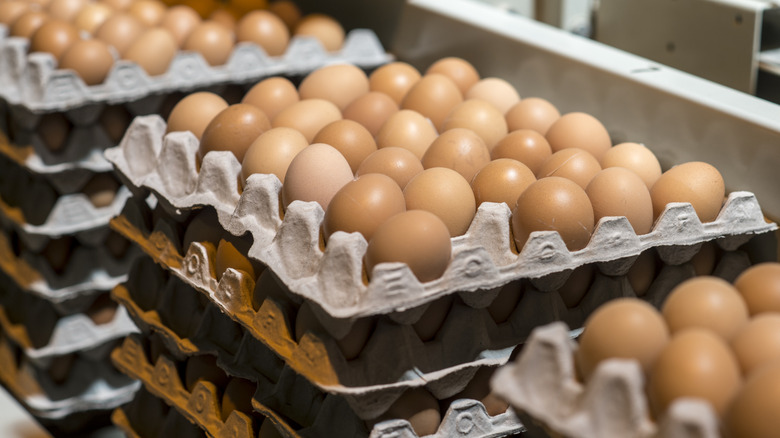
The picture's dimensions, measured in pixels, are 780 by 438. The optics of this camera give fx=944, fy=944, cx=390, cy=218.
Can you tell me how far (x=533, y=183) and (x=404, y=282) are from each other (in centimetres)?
32

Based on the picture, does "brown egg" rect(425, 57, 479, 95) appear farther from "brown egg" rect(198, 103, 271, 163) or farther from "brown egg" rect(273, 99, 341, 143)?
"brown egg" rect(198, 103, 271, 163)

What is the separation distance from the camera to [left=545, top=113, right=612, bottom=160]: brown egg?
1.81 metres

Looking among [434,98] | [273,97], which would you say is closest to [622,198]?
[434,98]

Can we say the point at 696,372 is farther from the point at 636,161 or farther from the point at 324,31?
the point at 324,31

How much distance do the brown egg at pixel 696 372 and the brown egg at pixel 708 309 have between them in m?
0.05

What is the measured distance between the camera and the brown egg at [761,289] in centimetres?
119

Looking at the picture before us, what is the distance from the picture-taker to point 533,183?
1529 millimetres

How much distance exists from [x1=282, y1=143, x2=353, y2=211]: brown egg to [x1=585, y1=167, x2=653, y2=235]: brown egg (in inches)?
16.9

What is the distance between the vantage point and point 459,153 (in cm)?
171

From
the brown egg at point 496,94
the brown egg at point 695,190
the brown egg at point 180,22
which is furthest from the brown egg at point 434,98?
the brown egg at point 180,22

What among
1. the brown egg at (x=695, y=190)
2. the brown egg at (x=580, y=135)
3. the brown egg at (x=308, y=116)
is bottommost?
the brown egg at (x=308, y=116)

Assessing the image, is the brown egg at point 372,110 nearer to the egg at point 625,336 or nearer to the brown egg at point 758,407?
the egg at point 625,336

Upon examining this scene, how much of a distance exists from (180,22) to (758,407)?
2.03 m

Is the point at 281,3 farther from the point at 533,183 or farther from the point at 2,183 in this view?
the point at 533,183
